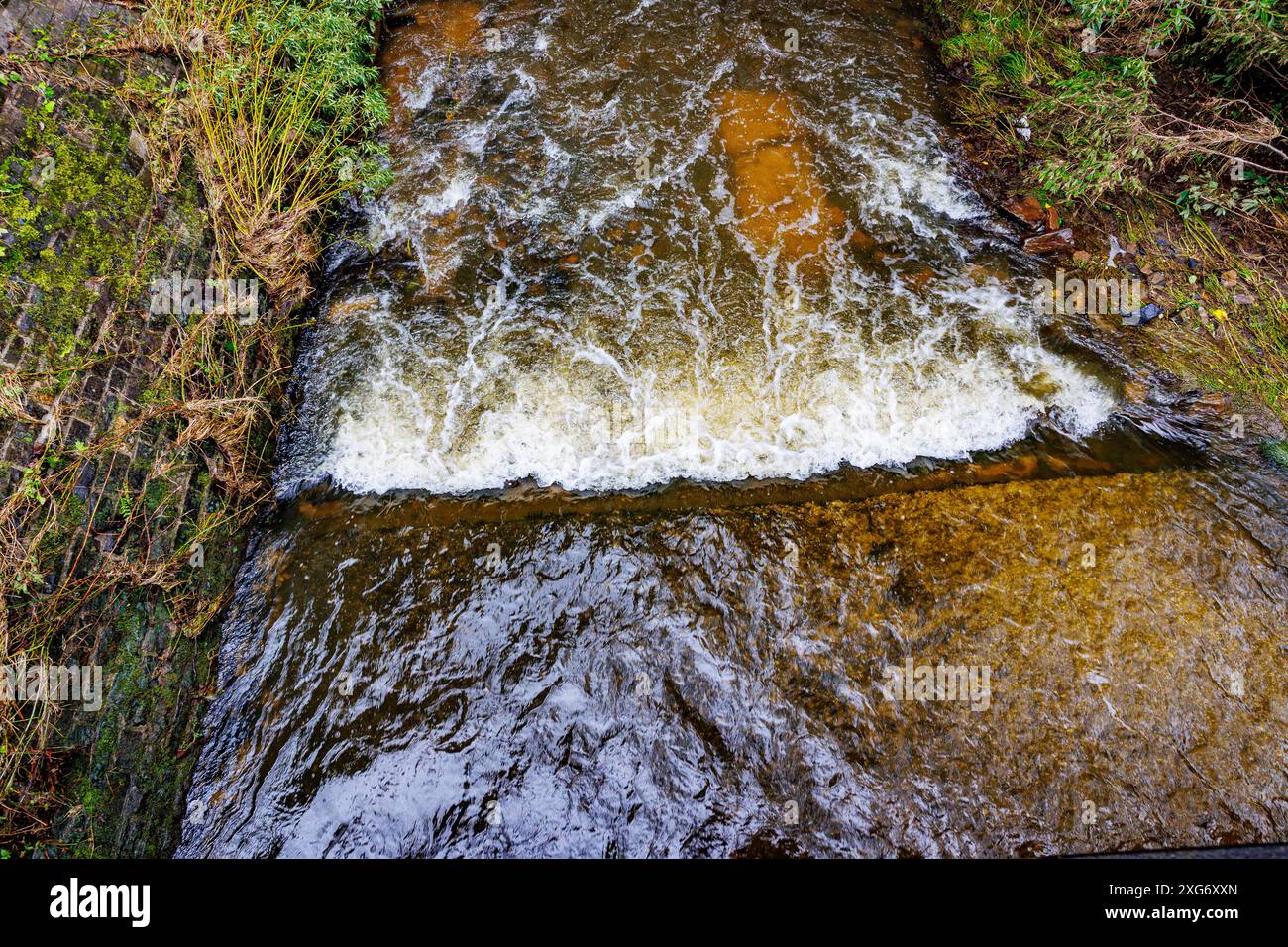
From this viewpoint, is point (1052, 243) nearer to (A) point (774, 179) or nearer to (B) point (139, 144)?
(A) point (774, 179)

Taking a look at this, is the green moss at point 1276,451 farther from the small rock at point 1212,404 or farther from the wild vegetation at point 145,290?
the wild vegetation at point 145,290

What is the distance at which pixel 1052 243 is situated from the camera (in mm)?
5285

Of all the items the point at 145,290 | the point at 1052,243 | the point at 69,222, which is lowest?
the point at 145,290

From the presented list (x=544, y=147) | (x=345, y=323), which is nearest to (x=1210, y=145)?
(x=544, y=147)

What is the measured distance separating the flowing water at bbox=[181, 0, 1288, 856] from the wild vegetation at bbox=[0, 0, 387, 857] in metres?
0.45

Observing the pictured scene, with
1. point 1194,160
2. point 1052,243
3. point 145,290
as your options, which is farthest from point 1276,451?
point 145,290

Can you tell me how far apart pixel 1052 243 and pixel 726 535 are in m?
4.30

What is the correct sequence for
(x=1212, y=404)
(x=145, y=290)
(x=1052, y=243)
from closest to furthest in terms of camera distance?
(x=145, y=290) → (x=1212, y=404) → (x=1052, y=243)

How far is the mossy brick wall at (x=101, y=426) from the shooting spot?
3.21 meters

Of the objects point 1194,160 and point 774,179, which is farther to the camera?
point 774,179

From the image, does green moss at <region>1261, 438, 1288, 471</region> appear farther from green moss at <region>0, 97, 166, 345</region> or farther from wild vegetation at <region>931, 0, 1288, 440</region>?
green moss at <region>0, 97, 166, 345</region>

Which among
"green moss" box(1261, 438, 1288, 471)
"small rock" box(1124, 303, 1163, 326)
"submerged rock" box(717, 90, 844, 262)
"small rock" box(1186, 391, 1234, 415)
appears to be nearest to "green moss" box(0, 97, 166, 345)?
"submerged rock" box(717, 90, 844, 262)
